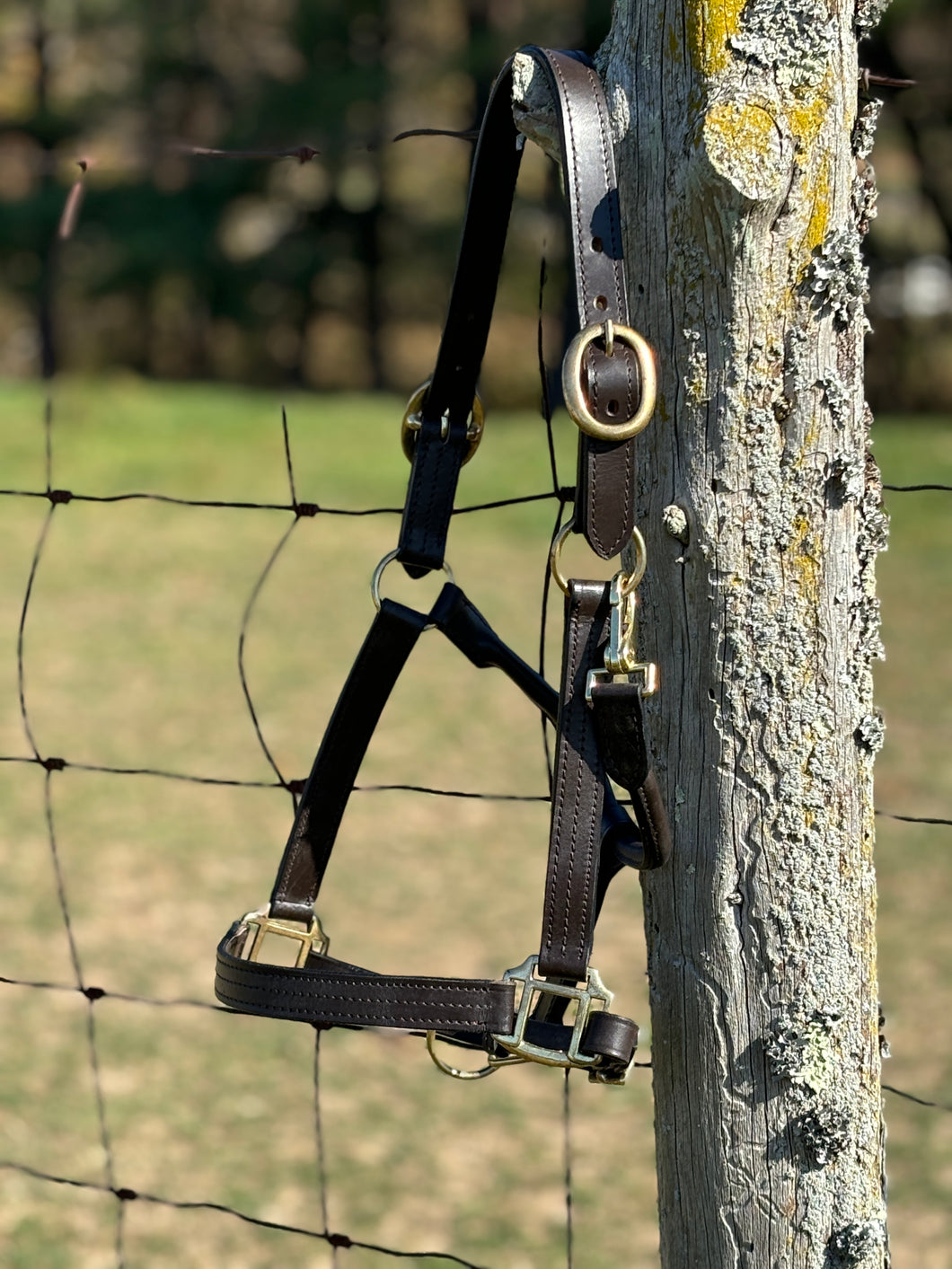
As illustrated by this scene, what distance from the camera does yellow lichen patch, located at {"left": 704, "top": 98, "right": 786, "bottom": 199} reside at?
44.8 inches

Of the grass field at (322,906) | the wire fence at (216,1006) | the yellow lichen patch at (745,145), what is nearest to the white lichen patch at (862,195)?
the yellow lichen patch at (745,145)

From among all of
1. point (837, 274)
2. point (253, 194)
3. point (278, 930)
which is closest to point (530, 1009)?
point (278, 930)

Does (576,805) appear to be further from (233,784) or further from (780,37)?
(233,784)

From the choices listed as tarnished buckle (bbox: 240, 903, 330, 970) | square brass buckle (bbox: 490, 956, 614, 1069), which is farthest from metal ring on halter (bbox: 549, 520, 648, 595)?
tarnished buckle (bbox: 240, 903, 330, 970)

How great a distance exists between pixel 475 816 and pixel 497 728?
104 centimetres

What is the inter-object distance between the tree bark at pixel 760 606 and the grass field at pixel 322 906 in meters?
1.74

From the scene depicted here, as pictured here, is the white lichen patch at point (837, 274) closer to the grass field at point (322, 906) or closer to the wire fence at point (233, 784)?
the wire fence at point (233, 784)

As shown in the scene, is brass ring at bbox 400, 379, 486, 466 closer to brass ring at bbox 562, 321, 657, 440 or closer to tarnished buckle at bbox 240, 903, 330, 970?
brass ring at bbox 562, 321, 657, 440

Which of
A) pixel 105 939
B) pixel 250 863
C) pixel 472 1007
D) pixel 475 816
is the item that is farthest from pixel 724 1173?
pixel 475 816

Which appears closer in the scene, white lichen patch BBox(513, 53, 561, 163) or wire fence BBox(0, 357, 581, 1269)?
white lichen patch BBox(513, 53, 561, 163)

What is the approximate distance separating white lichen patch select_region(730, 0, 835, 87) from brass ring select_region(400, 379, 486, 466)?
42 cm

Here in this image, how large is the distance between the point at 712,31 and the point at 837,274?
0.23m

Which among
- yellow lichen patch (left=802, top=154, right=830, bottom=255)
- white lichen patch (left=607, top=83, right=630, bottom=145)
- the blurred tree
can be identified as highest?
the blurred tree

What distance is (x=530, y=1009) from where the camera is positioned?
→ 1.17 metres
